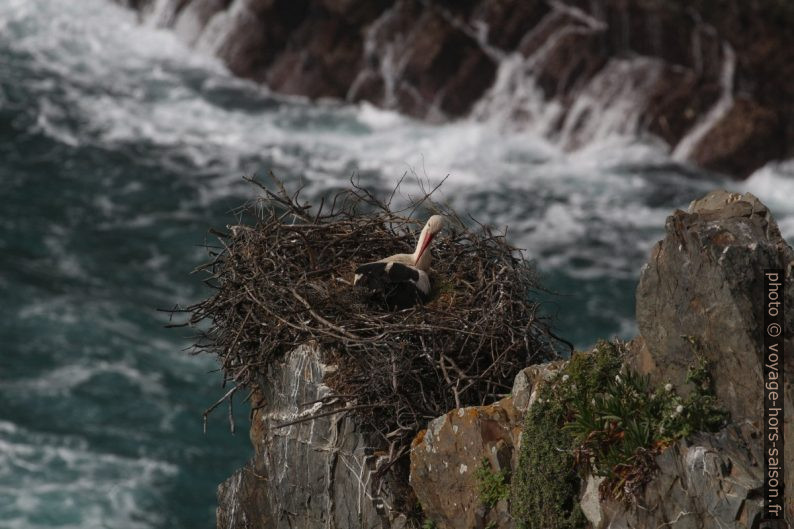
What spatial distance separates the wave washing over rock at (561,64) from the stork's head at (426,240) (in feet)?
53.3

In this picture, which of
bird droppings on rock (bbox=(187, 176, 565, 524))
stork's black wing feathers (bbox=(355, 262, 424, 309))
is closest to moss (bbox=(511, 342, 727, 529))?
bird droppings on rock (bbox=(187, 176, 565, 524))

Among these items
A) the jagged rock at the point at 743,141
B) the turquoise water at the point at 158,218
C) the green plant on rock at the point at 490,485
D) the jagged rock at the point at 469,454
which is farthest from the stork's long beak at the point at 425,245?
the jagged rock at the point at 743,141

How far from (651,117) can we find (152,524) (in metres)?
13.4

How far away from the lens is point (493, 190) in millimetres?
26422

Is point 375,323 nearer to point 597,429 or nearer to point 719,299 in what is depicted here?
point 597,429

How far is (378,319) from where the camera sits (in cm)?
1056

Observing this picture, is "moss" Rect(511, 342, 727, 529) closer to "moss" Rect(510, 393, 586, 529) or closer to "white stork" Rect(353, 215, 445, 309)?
"moss" Rect(510, 393, 586, 529)

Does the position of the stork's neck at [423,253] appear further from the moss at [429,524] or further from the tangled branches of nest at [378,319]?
the moss at [429,524]

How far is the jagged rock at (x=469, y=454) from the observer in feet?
29.8

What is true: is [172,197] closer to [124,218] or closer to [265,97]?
[124,218]

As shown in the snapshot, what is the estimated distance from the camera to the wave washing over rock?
27.0 m

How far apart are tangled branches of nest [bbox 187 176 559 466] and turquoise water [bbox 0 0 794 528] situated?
9.95 metres

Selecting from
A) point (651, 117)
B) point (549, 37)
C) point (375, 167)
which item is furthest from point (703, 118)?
point (375, 167)

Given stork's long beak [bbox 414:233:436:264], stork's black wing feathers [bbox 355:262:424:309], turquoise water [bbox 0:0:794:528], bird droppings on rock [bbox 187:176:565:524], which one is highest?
stork's long beak [bbox 414:233:436:264]
